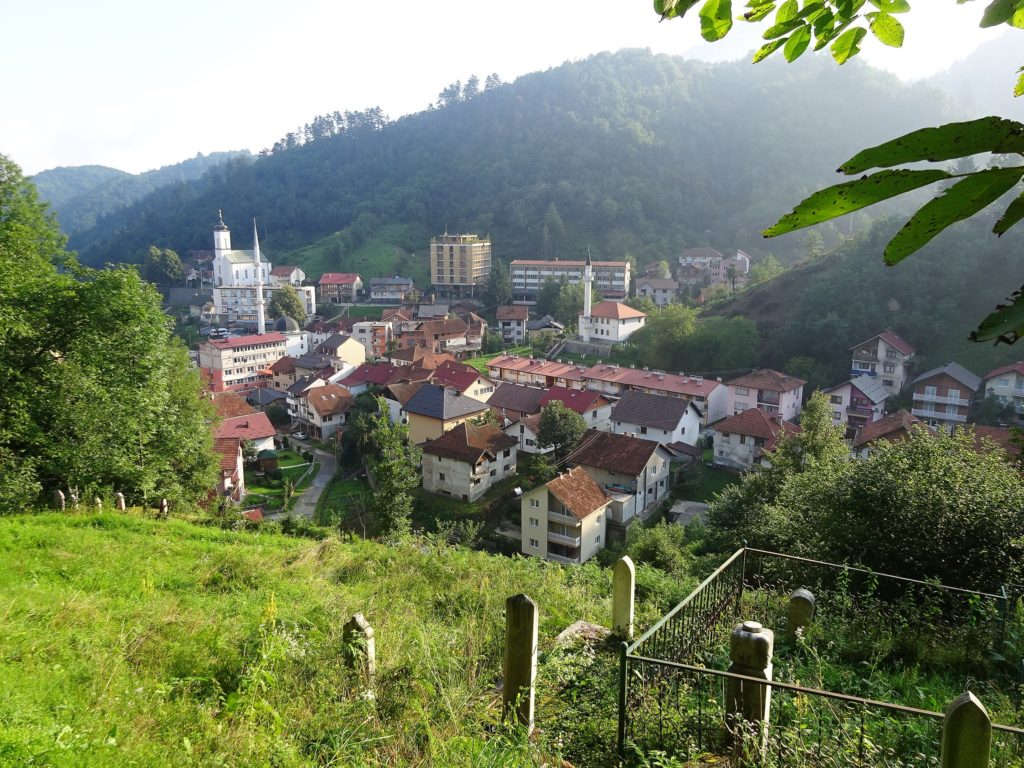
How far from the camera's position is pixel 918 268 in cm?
4194

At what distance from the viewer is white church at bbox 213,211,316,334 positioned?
6956 cm

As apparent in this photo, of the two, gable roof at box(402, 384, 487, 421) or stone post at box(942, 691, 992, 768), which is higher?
stone post at box(942, 691, 992, 768)

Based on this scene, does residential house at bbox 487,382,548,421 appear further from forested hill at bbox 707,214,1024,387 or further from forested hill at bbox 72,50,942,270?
forested hill at bbox 72,50,942,270

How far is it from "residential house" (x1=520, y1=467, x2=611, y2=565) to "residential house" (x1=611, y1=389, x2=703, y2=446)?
9308 millimetres

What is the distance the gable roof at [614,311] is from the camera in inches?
1924

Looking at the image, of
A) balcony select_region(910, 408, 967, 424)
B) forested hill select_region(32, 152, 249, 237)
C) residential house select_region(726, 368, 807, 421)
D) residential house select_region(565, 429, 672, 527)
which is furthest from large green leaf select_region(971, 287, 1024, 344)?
forested hill select_region(32, 152, 249, 237)

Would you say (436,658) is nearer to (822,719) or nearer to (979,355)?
(822,719)

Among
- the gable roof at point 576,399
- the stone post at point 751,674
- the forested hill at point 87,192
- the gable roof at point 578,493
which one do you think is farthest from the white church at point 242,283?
the forested hill at point 87,192

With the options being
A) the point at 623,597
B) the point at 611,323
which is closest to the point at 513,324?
the point at 611,323

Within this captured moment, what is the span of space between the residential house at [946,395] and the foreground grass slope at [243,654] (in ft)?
102

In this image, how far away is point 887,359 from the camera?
3644 cm

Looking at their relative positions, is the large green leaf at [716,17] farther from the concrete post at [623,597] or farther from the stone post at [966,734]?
the concrete post at [623,597]

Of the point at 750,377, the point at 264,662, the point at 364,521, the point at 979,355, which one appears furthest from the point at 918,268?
the point at 264,662

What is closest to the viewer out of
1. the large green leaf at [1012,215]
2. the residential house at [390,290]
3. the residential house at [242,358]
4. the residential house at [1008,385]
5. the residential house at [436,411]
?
the large green leaf at [1012,215]
